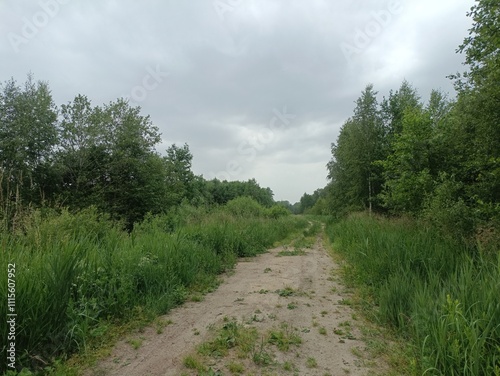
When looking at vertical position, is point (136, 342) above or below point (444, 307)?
below

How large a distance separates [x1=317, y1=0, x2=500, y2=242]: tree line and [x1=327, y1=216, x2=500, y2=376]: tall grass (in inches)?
56.5

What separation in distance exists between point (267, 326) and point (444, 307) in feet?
7.10

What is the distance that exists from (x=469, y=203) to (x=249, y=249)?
23.4 ft

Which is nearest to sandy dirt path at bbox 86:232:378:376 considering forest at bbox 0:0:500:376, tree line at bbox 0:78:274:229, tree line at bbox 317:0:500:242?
forest at bbox 0:0:500:376

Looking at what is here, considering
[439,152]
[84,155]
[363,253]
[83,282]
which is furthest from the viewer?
[84,155]

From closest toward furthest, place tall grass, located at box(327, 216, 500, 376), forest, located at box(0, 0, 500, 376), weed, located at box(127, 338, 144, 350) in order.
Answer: tall grass, located at box(327, 216, 500, 376) → forest, located at box(0, 0, 500, 376) → weed, located at box(127, 338, 144, 350)

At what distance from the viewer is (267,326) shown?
12.6ft

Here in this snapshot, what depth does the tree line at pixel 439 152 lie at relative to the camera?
6.83 metres

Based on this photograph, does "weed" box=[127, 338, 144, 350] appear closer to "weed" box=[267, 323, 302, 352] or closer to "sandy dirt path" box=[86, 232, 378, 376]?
"sandy dirt path" box=[86, 232, 378, 376]

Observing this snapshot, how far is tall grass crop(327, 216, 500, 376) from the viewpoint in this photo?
2393mm

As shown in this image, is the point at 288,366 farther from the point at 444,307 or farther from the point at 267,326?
the point at 444,307

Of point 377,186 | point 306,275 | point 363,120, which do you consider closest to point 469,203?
point 306,275

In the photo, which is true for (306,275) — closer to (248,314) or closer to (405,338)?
(248,314)

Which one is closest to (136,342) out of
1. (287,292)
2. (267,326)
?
(267,326)
